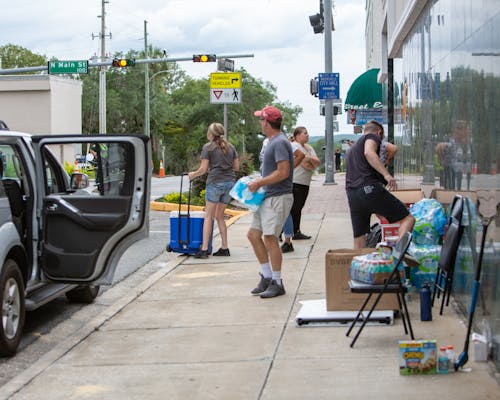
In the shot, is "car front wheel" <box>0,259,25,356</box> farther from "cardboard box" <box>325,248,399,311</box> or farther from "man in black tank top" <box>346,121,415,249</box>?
"man in black tank top" <box>346,121,415,249</box>

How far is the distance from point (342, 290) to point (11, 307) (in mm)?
2714

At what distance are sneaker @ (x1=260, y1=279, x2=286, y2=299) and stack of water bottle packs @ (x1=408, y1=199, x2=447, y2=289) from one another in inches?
51.6

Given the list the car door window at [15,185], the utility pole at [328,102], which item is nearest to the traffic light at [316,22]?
the utility pole at [328,102]

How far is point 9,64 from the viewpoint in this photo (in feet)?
295

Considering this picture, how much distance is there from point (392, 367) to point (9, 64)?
88.3 m

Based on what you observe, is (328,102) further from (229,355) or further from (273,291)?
(229,355)

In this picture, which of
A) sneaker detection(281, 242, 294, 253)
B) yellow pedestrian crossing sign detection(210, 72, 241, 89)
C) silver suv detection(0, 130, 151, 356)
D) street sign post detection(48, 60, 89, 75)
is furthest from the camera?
street sign post detection(48, 60, 89, 75)

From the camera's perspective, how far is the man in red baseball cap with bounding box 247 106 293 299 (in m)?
8.64

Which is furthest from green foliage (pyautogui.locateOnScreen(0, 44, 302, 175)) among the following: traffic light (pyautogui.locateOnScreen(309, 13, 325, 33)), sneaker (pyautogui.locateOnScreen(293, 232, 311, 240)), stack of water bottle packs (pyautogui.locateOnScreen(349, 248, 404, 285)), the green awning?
stack of water bottle packs (pyautogui.locateOnScreen(349, 248, 404, 285))

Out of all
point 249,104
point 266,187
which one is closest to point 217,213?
point 266,187

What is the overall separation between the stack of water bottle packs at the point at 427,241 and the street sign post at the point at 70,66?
26076 mm

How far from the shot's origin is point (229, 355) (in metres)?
6.86

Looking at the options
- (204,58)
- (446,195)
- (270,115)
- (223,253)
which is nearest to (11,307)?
(270,115)

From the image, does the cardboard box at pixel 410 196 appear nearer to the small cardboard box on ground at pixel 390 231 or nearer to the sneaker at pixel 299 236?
the small cardboard box on ground at pixel 390 231
